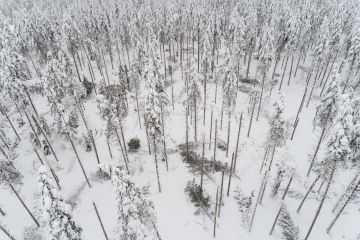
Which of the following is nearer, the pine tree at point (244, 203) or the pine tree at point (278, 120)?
the pine tree at point (278, 120)

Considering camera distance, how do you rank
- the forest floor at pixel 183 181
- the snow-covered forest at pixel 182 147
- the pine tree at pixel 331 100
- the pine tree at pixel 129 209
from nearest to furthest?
the pine tree at pixel 129 209, the pine tree at pixel 331 100, the snow-covered forest at pixel 182 147, the forest floor at pixel 183 181

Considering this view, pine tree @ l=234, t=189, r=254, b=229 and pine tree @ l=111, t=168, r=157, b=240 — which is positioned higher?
pine tree @ l=111, t=168, r=157, b=240

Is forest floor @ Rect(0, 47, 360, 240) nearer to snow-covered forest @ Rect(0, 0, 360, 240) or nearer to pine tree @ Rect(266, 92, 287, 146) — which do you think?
snow-covered forest @ Rect(0, 0, 360, 240)

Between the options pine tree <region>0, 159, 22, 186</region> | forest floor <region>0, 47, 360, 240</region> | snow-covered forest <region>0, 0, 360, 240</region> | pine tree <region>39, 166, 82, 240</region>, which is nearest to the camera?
pine tree <region>39, 166, 82, 240</region>

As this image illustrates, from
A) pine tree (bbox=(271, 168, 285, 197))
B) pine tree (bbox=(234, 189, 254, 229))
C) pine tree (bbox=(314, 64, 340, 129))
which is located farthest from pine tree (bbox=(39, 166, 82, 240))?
pine tree (bbox=(314, 64, 340, 129))

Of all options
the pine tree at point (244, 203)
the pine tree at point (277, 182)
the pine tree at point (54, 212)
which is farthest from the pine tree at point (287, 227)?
the pine tree at point (54, 212)

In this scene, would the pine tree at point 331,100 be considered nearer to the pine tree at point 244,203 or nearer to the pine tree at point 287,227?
the pine tree at point 287,227

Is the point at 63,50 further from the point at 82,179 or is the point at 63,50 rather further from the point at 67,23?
the point at 82,179
